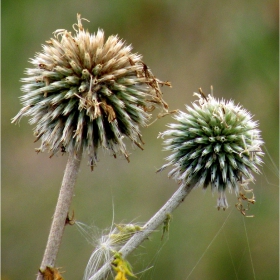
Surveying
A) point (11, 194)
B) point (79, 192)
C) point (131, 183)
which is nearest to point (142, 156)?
point (131, 183)

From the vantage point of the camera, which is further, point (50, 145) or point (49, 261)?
point (50, 145)

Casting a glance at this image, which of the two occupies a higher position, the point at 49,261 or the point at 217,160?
the point at 217,160

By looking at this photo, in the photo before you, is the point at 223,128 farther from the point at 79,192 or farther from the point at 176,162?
the point at 79,192

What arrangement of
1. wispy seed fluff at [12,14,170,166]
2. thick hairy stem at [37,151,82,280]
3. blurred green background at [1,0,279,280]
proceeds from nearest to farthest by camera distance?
thick hairy stem at [37,151,82,280] → wispy seed fluff at [12,14,170,166] → blurred green background at [1,0,279,280]

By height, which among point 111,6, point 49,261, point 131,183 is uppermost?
point 111,6

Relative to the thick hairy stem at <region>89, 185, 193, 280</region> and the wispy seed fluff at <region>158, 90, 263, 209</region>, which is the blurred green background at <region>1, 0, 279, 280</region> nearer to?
the wispy seed fluff at <region>158, 90, 263, 209</region>

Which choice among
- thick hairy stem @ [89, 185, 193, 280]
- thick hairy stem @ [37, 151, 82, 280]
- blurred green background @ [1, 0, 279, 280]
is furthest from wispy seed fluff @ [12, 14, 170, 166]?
blurred green background @ [1, 0, 279, 280]

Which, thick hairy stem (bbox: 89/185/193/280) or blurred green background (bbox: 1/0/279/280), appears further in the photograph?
blurred green background (bbox: 1/0/279/280)

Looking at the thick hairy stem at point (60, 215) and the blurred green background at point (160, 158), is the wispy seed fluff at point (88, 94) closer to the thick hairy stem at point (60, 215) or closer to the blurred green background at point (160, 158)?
the thick hairy stem at point (60, 215)
